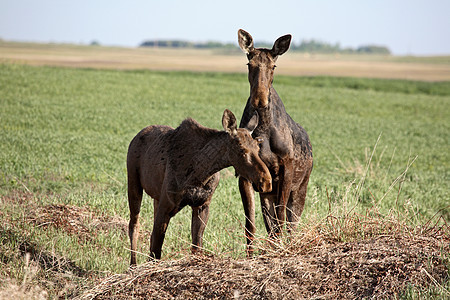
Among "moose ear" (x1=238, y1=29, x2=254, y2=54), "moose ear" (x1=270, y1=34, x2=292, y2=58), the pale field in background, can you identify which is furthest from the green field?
the pale field in background

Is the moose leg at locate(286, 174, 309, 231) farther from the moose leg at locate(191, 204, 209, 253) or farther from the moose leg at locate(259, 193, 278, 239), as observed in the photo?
the moose leg at locate(191, 204, 209, 253)

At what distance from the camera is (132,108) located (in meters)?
27.2

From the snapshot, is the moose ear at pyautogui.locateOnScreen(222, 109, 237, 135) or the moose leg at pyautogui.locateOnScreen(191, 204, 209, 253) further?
the moose leg at pyautogui.locateOnScreen(191, 204, 209, 253)

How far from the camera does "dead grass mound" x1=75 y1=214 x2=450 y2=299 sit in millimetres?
5223

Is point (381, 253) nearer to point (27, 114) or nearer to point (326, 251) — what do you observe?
point (326, 251)

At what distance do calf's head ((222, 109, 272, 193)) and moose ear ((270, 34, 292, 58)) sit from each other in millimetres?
909

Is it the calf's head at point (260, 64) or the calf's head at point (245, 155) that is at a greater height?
the calf's head at point (260, 64)

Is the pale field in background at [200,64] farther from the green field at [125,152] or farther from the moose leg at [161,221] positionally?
the moose leg at [161,221]

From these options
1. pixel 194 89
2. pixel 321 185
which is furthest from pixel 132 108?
pixel 321 185

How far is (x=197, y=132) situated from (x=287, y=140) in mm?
1073

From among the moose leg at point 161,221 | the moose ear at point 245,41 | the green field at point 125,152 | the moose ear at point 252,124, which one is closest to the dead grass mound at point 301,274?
the moose leg at point 161,221

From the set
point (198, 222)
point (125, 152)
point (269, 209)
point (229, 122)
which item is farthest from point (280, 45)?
point (125, 152)

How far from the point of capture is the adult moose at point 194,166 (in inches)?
213

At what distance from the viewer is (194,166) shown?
5.88 metres
